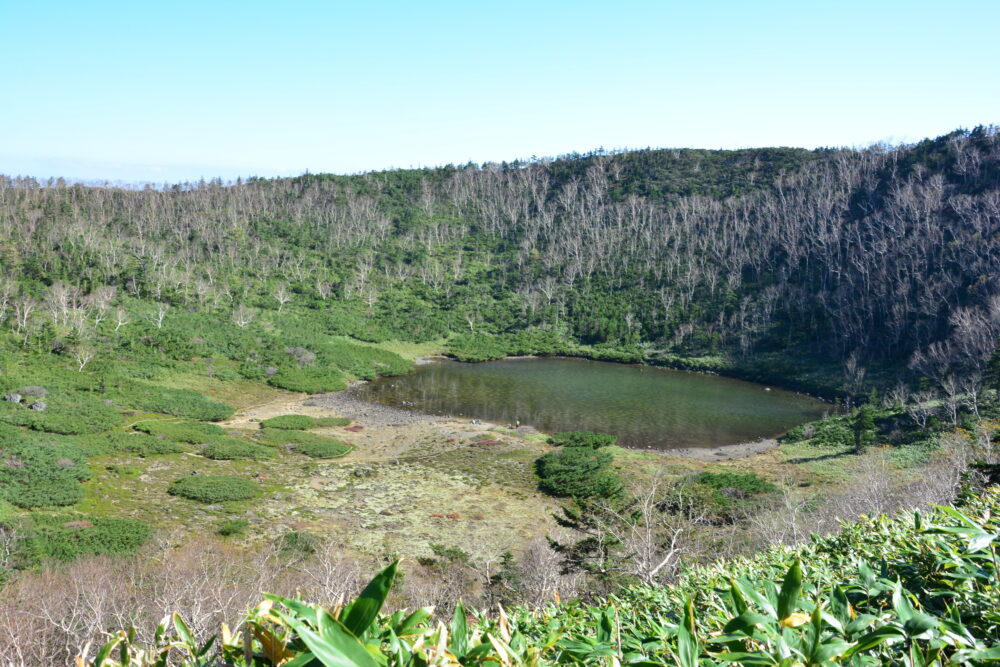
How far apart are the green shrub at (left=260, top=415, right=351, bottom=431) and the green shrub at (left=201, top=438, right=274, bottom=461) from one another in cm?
412

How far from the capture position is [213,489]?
864 inches

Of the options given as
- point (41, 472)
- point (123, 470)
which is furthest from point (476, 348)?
point (41, 472)

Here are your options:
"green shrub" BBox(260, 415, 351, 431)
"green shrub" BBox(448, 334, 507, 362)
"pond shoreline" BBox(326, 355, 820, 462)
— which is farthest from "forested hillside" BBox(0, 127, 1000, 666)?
"pond shoreline" BBox(326, 355, 820, 462)

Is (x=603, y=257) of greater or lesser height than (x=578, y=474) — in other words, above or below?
above

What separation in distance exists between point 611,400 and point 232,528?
26.4m

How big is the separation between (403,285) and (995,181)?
55138 millimetres

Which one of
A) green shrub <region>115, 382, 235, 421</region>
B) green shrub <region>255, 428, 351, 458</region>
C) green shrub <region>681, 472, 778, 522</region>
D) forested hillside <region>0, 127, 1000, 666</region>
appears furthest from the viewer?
green shrub <region>115, 382, 235, 421</region>

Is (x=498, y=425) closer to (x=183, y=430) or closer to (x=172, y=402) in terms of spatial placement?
(x=183, y=430)

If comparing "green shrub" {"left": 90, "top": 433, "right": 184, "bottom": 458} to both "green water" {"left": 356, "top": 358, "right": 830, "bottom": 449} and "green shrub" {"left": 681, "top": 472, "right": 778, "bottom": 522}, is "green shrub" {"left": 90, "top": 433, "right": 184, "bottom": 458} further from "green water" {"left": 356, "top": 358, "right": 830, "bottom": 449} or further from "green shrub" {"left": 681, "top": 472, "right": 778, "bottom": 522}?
"green shrub" {"left": 681, "top": 472, "right": 778, "bottom": 522}

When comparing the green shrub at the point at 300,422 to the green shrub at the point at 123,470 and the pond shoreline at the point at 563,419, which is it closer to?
the pond shoreline at the point at 563,419

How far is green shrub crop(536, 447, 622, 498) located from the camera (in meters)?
23.2

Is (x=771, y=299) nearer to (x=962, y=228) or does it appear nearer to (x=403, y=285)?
(x=962, y=228)

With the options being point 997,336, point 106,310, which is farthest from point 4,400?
point 997,336

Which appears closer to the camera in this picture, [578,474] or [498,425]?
[578,474]
